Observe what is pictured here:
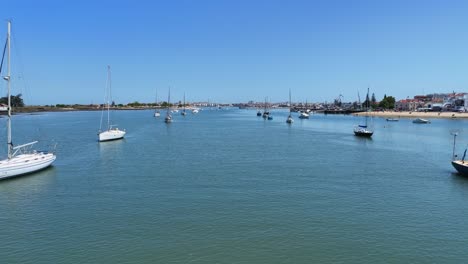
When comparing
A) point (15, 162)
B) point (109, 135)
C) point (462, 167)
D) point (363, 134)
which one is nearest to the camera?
point (15, 162)

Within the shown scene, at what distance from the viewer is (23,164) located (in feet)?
111

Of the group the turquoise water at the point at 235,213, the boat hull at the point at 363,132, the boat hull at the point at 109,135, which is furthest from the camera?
the boat hull at the point at 363,132

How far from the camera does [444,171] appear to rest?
38031mm

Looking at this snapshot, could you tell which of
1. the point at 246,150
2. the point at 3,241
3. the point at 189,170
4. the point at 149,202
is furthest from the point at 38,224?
the point at 246,150

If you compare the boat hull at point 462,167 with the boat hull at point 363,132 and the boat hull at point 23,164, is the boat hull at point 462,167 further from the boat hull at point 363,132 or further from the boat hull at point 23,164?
the boat hull at point 23,164

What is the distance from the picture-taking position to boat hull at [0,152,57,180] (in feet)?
105

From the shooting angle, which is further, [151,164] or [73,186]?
[151,164]

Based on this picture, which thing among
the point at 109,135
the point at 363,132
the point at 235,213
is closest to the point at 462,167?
the point at 235,213

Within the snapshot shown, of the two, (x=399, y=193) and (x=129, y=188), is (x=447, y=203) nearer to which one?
(x=399, y=193)

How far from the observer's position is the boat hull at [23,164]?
3203 cm

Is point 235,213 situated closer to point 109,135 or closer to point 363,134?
point 109,135

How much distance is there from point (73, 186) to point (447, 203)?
28.8m

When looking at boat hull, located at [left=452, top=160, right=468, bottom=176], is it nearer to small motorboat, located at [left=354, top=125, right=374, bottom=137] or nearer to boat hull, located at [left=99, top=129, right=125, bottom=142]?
small motorboat, located at [left=354, top=125, right=374, bottom=137]

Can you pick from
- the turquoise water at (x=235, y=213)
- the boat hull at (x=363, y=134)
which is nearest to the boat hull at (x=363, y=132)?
the boat hull at (x=363, y=134)
